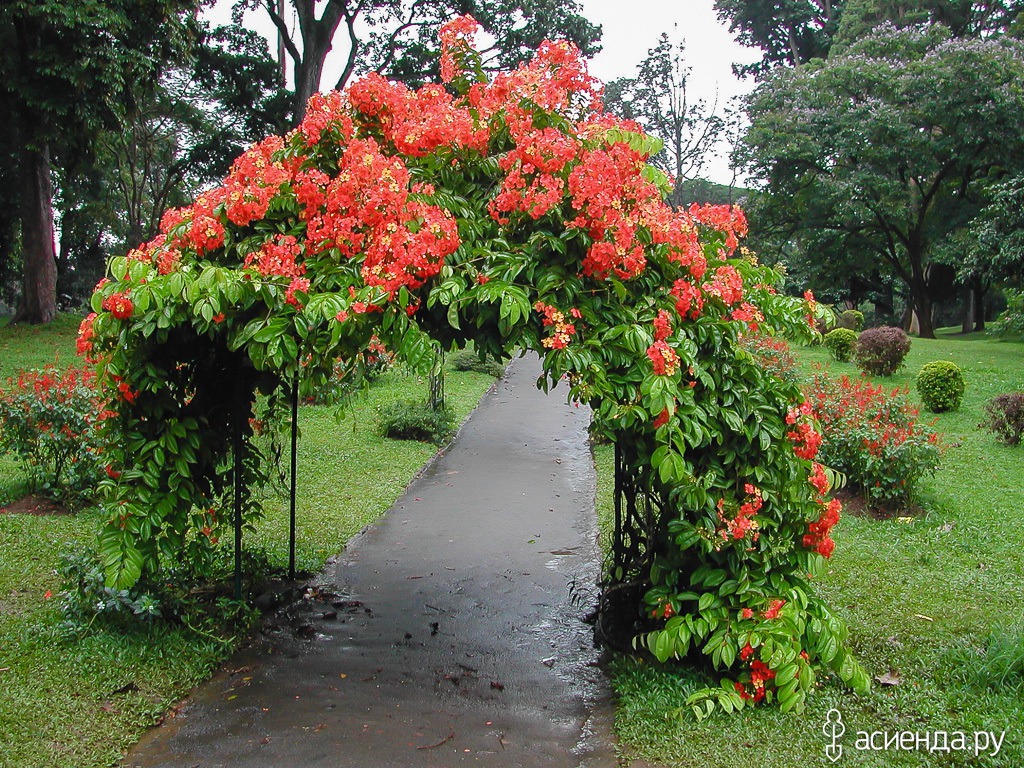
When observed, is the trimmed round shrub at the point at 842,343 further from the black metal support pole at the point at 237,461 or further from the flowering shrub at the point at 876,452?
the black metal support pole at the point at 237,461

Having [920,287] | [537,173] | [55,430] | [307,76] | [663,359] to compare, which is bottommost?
[55,430]

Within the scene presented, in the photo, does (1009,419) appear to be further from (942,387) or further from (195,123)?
(195,123)

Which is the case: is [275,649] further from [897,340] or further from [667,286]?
[897,340]

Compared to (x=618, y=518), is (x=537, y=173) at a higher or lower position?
higher

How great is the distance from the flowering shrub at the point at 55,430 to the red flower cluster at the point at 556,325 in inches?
194

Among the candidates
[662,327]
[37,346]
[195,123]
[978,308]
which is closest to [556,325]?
[662,327]

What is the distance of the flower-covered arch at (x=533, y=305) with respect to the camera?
11.8 feet

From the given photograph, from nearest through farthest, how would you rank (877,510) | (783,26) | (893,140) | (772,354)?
(877,510), (772,354), (893,140), (783,26)

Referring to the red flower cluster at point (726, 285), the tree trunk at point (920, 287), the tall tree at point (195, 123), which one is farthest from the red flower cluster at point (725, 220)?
the tree trunk at point (920, 287)

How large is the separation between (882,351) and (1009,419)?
16.5 ft

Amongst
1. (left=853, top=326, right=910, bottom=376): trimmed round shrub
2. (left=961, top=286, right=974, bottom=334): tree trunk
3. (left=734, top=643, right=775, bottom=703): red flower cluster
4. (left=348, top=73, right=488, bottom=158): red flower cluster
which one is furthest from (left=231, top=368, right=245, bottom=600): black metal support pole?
(left=961, top=286, right=974, bottom=334): tree trunk

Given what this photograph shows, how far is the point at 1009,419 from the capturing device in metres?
10.2

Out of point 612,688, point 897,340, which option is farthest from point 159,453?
point 897,340

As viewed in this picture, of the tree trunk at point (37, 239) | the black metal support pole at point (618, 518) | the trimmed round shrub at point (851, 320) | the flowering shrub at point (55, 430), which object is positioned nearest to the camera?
the black metal support pole at point (618, 518)
